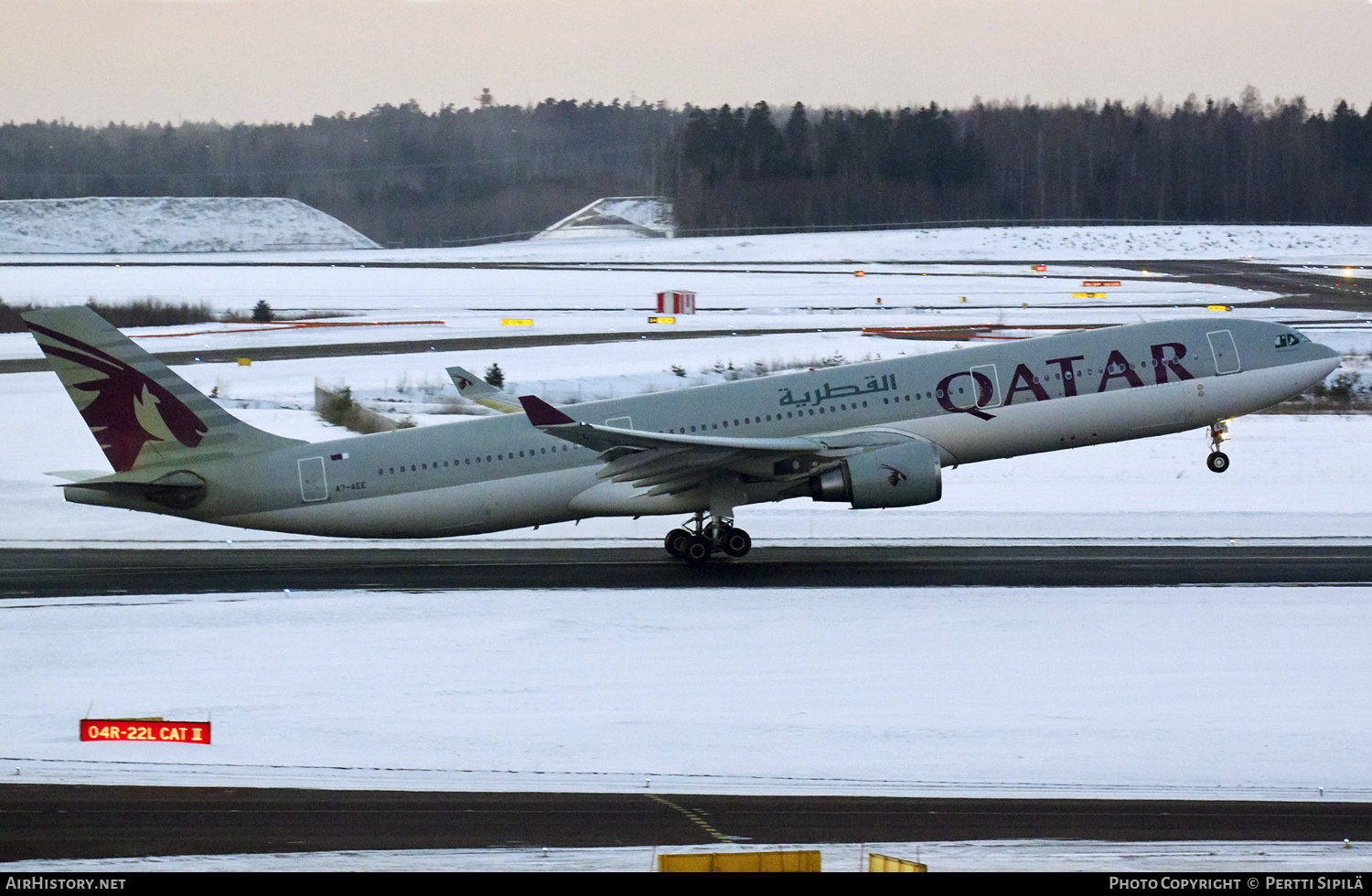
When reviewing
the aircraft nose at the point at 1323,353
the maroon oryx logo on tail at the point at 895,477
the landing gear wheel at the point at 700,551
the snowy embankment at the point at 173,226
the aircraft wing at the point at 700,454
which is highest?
the snowy embankment at the point at 173,226

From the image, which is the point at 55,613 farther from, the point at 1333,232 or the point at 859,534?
the point at 1333,232

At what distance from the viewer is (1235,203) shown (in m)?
139

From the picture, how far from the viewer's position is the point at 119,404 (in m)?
28.2

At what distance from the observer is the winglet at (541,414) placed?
25.9m

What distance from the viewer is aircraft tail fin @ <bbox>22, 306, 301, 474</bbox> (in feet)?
90.9

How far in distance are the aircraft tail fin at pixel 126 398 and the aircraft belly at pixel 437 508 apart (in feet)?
5.54

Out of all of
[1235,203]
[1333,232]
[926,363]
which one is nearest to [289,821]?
[926,363]

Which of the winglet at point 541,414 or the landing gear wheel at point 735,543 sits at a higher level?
the winglet at point 541,414

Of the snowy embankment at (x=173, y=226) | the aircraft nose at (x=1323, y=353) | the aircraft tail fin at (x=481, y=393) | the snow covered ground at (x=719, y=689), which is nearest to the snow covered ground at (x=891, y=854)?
the snow covered ground at (x=719, y=689)

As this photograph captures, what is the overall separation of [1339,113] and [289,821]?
15449 cm

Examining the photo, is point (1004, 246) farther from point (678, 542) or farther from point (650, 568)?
point (650, 568)

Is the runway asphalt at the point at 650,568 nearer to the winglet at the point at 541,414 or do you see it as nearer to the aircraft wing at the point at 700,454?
the aircraft wing at the point at 700,454

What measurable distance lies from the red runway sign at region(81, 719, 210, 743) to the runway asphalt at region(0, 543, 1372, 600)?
9.42 m
